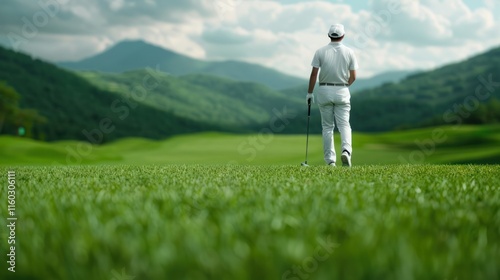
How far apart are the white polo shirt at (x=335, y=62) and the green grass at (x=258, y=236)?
27.7ft

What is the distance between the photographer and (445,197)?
642 centimetres

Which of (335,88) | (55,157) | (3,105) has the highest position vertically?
(3,105)

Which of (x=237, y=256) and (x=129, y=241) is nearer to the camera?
A: (x=237, y=256)

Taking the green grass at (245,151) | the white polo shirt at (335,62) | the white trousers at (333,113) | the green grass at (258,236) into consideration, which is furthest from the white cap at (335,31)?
the green grass at (245,151)

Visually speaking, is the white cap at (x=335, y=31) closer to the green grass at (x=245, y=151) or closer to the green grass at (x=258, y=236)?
the green grass at (x=258, y=236)

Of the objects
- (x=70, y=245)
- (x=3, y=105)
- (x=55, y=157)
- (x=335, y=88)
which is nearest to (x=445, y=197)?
(x=70, y=245)

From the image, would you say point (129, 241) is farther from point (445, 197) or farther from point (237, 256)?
point (445, 197)

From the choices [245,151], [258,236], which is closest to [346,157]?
[258,236]

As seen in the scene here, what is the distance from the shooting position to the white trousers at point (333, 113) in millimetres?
14625

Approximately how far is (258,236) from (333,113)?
38.5ft

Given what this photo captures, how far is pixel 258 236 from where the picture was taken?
147 inches

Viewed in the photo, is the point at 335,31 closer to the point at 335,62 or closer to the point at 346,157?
the point at 335,62

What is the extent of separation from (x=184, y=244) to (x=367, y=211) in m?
2.20

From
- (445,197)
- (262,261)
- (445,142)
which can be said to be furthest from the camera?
(445,142)
